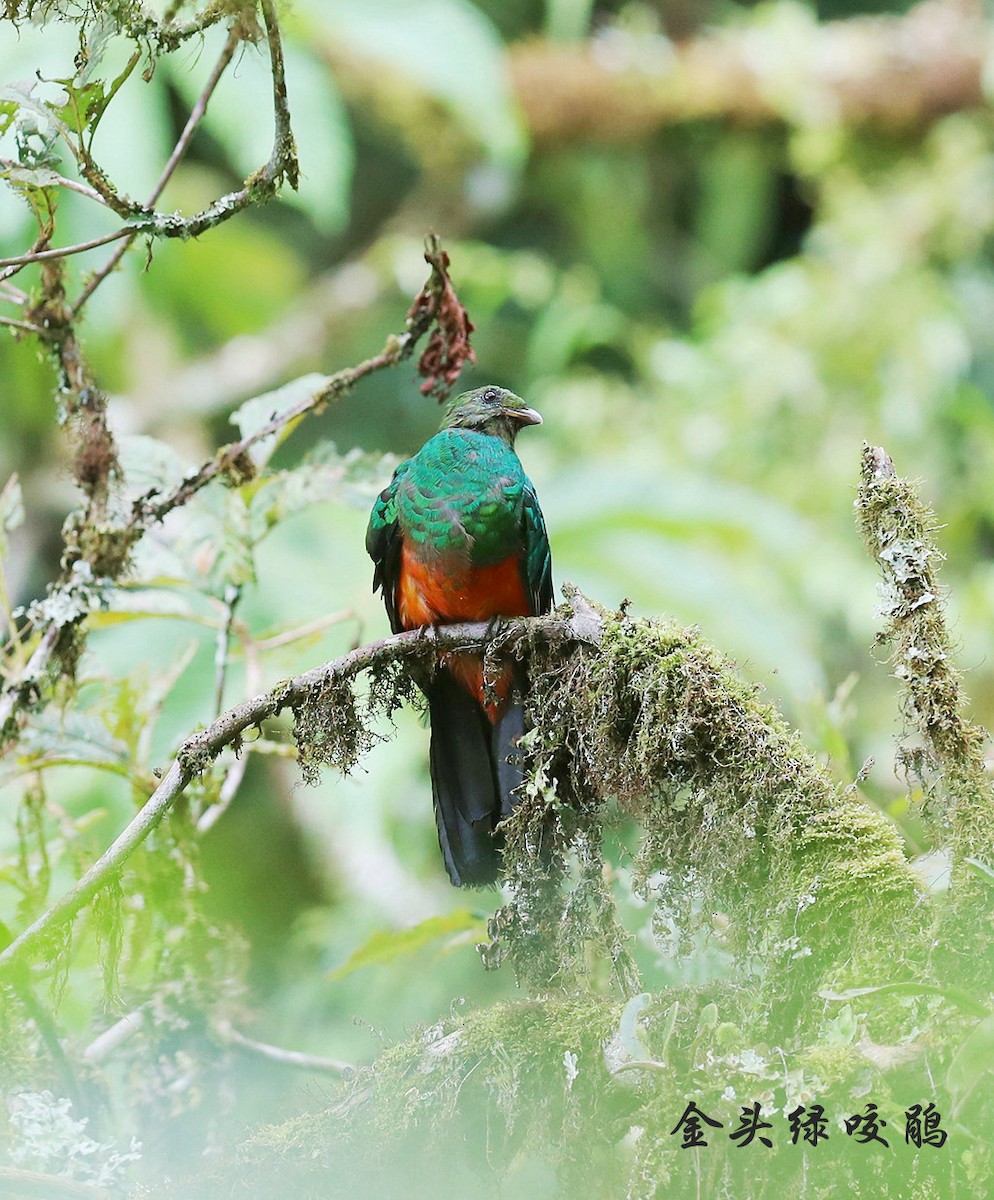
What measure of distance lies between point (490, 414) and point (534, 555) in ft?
1.69

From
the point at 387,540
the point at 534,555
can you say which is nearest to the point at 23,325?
the point at 387,540

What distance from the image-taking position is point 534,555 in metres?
3.04

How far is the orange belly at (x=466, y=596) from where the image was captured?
2912 mm

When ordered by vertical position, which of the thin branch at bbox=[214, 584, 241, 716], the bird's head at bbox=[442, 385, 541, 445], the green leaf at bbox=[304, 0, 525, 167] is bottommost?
the thin branch at bbox=[214, 584, 241, 716]

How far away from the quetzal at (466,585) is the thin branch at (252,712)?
9 cm

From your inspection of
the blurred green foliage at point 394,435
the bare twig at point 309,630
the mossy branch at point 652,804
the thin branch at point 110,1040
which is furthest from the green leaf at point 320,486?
the thin branch at point 110,1040

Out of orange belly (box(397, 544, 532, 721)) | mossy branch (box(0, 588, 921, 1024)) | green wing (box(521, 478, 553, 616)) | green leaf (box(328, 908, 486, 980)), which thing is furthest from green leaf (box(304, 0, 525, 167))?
green leaf (box(328, 908, 486, 980))

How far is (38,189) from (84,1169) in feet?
6.10

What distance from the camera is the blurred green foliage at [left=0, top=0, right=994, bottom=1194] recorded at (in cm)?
301

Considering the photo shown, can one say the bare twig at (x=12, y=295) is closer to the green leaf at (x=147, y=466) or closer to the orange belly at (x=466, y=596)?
the green leaf at (x=147, y=466)

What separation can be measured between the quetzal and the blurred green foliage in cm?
16

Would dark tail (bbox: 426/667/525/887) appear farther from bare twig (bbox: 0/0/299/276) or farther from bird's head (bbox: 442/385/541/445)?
bare twig (bbox: 0/0/299/276)

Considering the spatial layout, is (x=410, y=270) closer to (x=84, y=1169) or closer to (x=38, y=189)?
(x=38, y=189)

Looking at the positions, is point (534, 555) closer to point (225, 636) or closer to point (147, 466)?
point (225, 636)
